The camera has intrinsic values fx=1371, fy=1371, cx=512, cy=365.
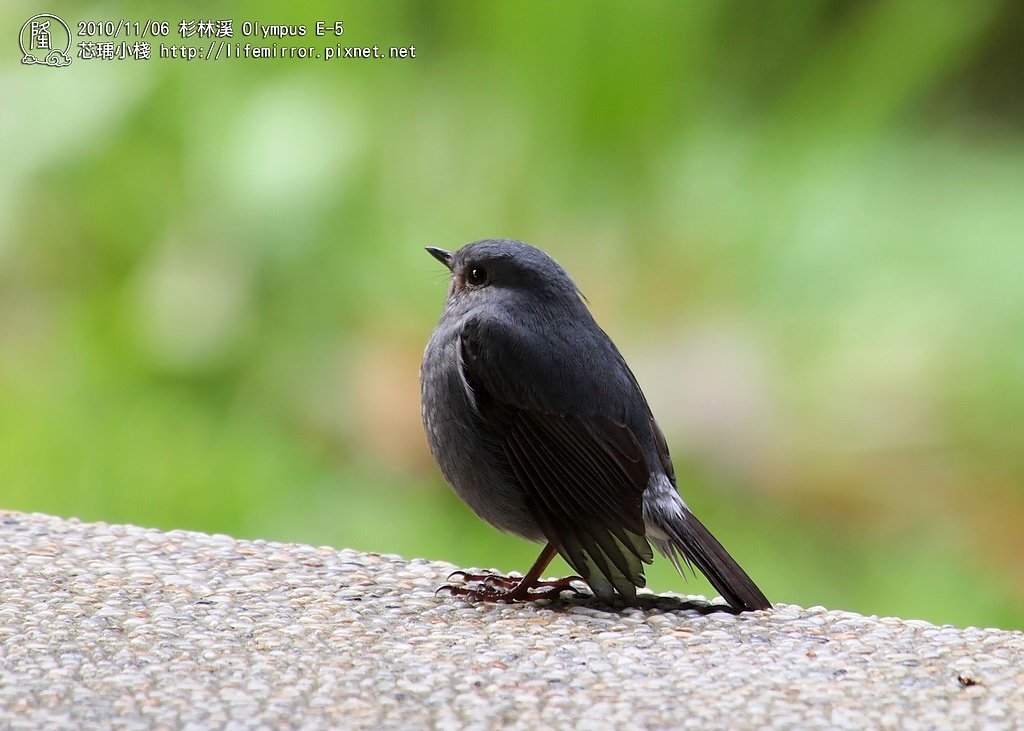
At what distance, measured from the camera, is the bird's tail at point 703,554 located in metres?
3.71

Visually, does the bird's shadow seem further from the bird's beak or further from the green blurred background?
the green blurred background

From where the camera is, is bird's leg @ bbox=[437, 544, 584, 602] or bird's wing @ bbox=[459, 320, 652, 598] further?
bird's leg @ bbox=[437, 544, 584, 602]

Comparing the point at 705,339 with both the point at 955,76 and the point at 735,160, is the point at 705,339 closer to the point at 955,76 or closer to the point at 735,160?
the point at 735,160

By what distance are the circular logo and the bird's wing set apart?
4.23 metres

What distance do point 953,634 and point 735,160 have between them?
12.5 feet

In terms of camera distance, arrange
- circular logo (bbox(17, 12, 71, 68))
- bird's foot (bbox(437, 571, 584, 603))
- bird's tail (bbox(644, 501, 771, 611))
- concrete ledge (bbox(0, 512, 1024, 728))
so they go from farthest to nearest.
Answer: circular logo (bbox(17, 12, 71, 68)) → bird's foot (bbox(437, 571, 584, 603)) → bird's tail (bbox(644, 501, 771, 611)) → concrete ledge (bbox(0, 512, 1024, 728))

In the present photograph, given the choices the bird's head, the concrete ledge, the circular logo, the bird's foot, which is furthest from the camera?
the circular logo

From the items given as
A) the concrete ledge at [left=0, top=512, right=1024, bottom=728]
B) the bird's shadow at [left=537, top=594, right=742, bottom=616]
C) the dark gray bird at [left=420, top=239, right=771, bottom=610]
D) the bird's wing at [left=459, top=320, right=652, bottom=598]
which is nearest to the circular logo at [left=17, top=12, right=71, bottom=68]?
the concrete ledge at [left=0, top=512, right=1024, bottom=728]

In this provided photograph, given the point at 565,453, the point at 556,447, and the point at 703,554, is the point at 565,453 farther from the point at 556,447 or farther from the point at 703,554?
the point at 703,554

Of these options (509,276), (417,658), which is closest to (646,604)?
(417,658)

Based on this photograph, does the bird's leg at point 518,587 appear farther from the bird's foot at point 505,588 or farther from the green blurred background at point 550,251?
the green blurred background at point 550,251

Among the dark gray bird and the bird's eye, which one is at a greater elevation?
the bird's eye

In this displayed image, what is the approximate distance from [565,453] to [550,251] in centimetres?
297

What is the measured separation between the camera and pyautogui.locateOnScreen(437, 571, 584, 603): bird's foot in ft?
12.5
